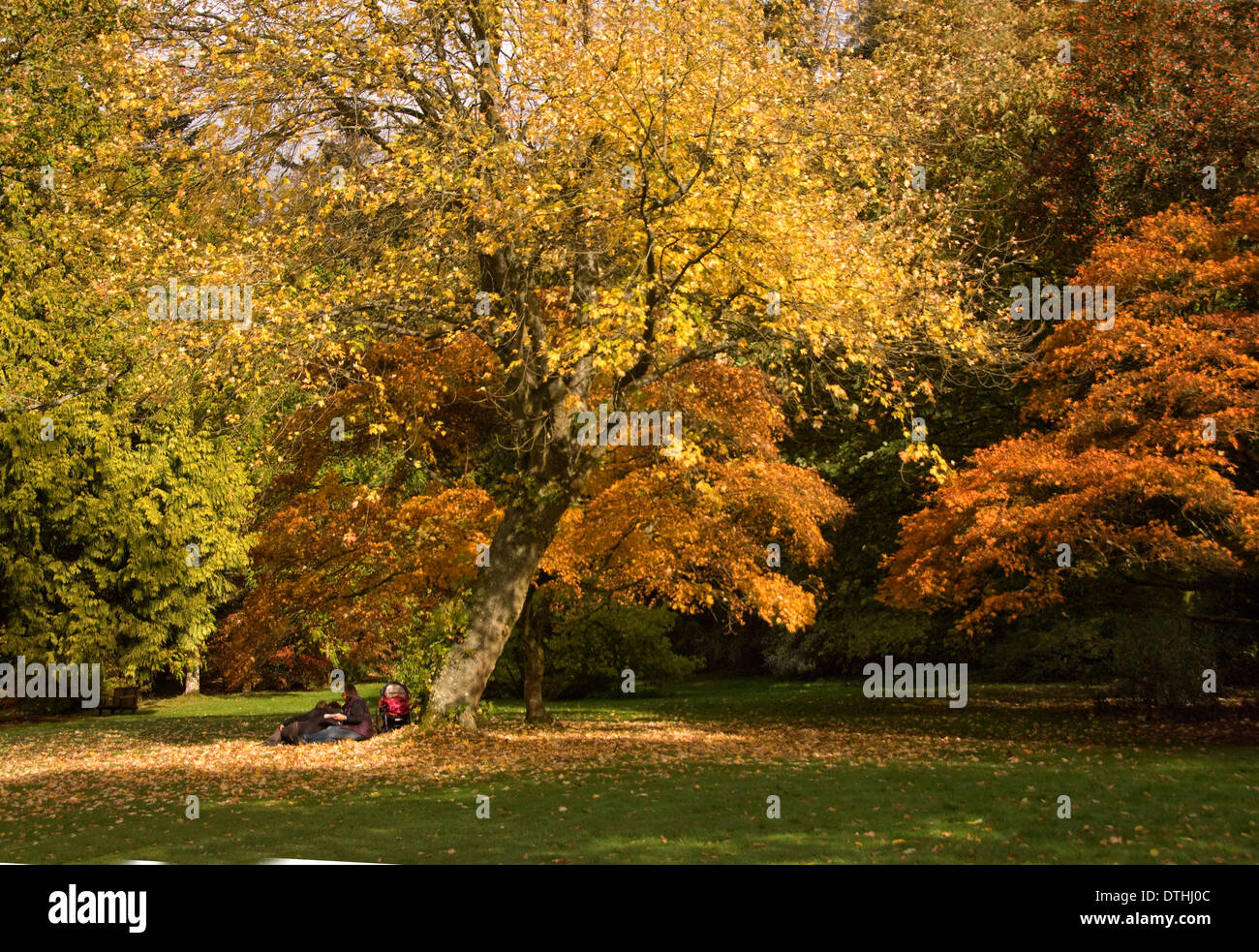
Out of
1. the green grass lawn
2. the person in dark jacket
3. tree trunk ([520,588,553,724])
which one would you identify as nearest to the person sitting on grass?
the person in dark jacket

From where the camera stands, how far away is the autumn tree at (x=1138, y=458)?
42.1 ft

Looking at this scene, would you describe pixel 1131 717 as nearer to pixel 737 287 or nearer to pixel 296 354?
pixel 737 287

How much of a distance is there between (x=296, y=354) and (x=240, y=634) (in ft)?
22.1

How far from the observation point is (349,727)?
48.4ft

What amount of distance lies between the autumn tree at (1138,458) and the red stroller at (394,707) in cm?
738

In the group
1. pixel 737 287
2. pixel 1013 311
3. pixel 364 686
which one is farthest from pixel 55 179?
pixel 364 686

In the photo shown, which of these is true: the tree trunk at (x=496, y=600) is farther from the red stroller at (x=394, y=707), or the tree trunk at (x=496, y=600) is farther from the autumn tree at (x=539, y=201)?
the red stroller at (x=394, y=707)

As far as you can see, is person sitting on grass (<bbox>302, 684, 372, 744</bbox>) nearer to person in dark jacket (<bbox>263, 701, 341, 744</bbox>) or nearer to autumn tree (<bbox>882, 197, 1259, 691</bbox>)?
person in dark jacket (<bbox>263, 701, 341, 744</bbox>)

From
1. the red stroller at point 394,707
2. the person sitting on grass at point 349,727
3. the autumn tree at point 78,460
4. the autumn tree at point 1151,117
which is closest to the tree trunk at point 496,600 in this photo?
the person sitting on grass at point 349,727

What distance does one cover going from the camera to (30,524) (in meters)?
24.0

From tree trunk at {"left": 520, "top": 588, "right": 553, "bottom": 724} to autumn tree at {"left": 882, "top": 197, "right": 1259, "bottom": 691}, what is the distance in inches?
247

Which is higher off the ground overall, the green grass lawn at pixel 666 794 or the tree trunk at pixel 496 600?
the tree trunk at pixel 496 600

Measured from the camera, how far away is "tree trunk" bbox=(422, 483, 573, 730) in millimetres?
14508

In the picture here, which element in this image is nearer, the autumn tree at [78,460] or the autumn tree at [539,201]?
the autumn tree at [539,201]
